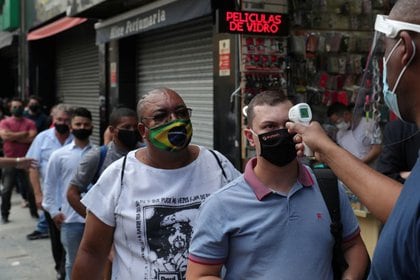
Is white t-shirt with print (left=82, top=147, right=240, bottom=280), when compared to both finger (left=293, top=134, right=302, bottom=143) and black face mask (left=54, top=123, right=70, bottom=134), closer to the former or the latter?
finger (left=293, top=134, right=302, bottom=143)

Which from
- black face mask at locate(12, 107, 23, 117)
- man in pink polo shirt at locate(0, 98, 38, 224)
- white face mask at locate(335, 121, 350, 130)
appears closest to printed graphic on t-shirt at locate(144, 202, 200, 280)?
white face mask at locate(335, 121, 350, 130)

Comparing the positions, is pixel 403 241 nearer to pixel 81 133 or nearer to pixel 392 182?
pixel 392 182

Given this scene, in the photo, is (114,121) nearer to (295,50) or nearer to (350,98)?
(295,50)

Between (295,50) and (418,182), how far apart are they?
5.17 metres

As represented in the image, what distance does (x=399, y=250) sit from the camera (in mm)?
1398

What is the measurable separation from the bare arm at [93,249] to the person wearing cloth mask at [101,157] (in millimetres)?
1496

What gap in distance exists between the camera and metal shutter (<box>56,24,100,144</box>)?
12359 millimetres

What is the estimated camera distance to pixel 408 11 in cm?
158

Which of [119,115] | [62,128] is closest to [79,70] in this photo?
[62,128]

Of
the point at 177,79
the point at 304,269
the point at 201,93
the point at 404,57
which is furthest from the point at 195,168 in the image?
the point at 177,79

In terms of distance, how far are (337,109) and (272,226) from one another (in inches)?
182

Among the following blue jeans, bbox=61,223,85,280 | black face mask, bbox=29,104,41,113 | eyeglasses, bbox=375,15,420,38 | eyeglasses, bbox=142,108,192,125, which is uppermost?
eyeglasses, bbox=375,15,420,38

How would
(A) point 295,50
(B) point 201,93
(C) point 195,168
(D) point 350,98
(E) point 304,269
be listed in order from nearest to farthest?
(E) point 304,269, (C) point 195,168, (A) point 295,50, (D) point 350,98, (B) point 201,93

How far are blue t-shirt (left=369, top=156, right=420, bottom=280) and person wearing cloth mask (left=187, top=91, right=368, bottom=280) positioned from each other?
2.14ft
